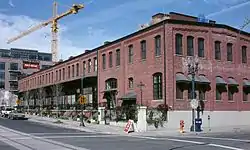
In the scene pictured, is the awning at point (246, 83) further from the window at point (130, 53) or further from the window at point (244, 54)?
the window at point (130, 53)

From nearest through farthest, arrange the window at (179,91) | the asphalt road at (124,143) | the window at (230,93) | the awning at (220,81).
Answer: the asphalt road at (124,143), the window at (179,91), the awning at (220,81), the window at (230,93)

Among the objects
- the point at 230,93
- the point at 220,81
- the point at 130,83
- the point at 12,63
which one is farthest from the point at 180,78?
the point at 12,63

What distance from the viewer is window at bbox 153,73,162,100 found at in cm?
4147

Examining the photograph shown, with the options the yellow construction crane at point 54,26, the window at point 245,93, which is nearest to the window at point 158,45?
the window at point 245,93

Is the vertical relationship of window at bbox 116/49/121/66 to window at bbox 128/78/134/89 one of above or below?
above

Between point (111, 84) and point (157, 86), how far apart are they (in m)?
11.9

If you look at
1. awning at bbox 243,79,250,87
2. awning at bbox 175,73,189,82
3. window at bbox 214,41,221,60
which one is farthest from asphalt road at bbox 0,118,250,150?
awning at bbox 243,79,250,87

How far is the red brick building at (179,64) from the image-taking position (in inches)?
1603

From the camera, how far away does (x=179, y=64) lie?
41.1 m

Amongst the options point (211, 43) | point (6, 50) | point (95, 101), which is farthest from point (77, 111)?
point (6, 50)

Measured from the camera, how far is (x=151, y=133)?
112 feet

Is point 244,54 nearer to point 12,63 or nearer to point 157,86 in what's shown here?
point 157,86

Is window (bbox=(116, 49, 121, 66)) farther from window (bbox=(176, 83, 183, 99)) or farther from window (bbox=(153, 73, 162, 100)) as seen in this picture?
window (bbox=(176, 83, 183, 99))

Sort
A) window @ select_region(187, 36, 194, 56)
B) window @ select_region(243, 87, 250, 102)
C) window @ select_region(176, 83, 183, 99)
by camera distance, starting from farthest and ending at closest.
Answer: window @ select_region(243, 87, 250, 102) < window @ select_region(187, 36, 194, 56) < window @ select_region(176, 83, 183, 99)
